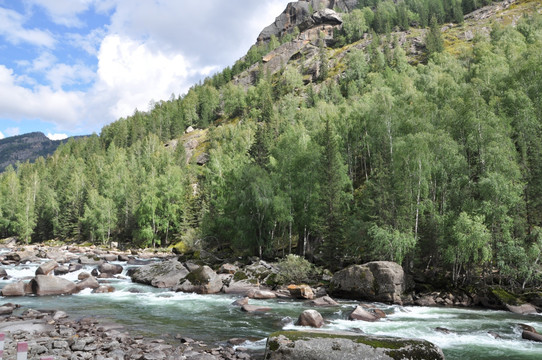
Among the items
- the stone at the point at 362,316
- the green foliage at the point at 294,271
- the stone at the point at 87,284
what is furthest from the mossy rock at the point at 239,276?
the stone at the point at 362,316

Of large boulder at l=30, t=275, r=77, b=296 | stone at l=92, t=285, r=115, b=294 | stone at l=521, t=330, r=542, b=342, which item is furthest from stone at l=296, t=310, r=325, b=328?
large boulder at l=30, t=275, r=77, b=296

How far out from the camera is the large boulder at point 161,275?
33281 mm

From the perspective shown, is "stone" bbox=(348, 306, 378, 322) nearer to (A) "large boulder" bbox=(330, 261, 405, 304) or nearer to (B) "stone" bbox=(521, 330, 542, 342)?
(A) "large boulder" bbox=(330, 261, 405, 304)

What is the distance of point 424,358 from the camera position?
484 inches

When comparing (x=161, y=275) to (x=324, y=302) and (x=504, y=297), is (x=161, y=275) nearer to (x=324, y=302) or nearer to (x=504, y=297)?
(x=324, y=302)

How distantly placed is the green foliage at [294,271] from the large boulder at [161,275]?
977cm

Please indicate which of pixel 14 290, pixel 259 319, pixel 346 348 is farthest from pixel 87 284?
pixel 346 348

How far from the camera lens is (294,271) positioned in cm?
3331

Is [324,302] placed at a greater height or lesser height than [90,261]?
greater

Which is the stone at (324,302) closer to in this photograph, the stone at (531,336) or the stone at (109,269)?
the stone at (531,336)

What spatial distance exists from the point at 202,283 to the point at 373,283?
14902 millimetres

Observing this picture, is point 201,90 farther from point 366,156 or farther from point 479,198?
point 479,198

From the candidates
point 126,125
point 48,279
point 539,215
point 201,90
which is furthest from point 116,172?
Result: point 539,215

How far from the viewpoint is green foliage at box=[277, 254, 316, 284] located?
33.1 meters
